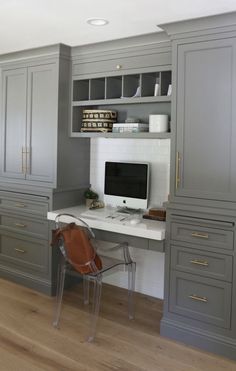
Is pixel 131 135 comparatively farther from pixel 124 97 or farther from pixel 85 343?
pixel 85 343

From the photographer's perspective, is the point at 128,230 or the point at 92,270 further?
the point at 128,230

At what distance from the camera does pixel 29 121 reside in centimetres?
390

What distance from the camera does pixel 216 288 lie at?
2.81m

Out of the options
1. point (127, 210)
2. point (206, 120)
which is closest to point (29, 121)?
point (127, 210)

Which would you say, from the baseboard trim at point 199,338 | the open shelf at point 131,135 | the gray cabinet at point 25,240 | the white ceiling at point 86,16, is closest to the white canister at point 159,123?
the open shelf at point 131,135

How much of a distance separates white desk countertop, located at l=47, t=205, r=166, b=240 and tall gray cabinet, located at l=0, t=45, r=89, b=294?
0.28 m

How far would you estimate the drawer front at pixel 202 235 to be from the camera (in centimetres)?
275

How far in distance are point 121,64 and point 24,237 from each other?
190cm

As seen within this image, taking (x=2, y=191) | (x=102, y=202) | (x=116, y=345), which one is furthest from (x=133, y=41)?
(x=116, y=345)

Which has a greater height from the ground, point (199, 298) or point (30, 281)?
point (199, 298)

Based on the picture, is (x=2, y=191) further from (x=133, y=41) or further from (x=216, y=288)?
(x=216, y=288)

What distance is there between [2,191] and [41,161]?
636 mm

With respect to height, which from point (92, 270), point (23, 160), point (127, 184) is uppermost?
point (23, 160)

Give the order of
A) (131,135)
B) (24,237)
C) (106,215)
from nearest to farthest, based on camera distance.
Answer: (131,135), (106,215), (24,237)
